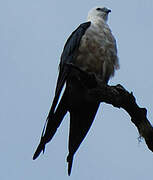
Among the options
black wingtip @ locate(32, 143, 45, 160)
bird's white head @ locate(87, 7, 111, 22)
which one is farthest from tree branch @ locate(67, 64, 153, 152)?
bird's white head @ locate(87, 7, 111, 22)

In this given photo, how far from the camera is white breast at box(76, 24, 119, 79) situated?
663 cm

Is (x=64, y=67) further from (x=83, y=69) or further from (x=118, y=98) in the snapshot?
(x=118, y=98)

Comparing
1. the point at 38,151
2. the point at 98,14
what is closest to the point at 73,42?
the point at 98,14

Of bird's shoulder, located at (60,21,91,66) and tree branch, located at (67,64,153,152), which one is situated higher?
bird's shoulder, located at (60,21,91,66)

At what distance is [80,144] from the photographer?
624 centimetres

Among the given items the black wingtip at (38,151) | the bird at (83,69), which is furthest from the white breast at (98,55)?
the black wingtip at (38,151)

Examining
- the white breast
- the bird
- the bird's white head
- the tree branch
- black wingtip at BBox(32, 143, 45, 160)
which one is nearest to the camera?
the tree branch

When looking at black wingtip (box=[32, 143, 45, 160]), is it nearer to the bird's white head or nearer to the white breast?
the white breast

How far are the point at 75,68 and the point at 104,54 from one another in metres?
1.12

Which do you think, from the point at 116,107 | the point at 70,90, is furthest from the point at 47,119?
the point at 116,107

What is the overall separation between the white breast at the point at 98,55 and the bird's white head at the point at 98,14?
767 mm

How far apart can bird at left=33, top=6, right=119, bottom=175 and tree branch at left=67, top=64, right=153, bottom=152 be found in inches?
6.5

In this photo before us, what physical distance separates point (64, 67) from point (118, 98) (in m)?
1.27

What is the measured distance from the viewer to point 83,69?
21.2 ft
